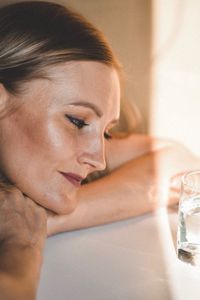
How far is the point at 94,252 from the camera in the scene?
2.86 feet

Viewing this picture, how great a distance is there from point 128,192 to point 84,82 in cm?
25

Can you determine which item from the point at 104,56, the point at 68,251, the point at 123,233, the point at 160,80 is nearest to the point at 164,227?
the point at 123,233

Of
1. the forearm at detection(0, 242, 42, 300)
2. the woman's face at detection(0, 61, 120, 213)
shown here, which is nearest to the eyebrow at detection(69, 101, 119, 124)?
the woman's face at detection(0, 61, 120, 213)

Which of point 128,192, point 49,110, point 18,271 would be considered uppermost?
point 49,110

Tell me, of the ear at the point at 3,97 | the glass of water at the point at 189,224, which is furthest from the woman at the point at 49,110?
the glass of water at the point at 189,224

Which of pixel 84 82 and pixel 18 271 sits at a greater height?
pixel 84 82

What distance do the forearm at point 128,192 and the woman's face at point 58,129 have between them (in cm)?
6

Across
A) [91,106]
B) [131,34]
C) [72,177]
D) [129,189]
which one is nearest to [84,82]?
[91,106]

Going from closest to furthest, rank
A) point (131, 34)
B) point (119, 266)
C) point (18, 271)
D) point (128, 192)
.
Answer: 1. point (18, 271)
2. point (119, 266)
3. point (128, 192)
4. point (131, 34)

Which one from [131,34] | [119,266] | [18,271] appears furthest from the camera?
[131,34]

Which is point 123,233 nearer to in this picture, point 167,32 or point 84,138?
point 84,138

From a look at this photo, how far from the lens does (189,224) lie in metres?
0.85

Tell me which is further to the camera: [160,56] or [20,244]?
[160,56]

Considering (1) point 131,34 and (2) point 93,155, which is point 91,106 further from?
(1) point 131,34
